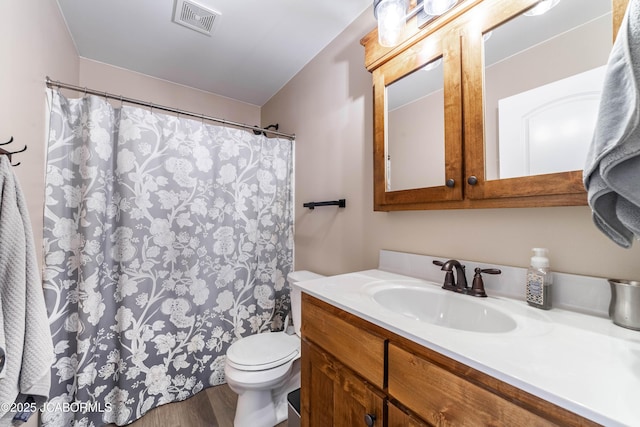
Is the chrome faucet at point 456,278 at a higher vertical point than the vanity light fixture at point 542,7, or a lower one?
lower

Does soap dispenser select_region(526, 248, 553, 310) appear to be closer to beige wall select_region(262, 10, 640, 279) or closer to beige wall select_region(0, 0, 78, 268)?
beige wall select_region(262, 10, 640, 279)

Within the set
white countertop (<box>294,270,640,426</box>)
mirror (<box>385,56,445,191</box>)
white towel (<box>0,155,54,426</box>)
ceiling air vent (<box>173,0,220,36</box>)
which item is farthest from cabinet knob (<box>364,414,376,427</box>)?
ceiling air vent (<box>173,0,220,36</box>)

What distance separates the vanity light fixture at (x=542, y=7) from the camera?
817 millimetres

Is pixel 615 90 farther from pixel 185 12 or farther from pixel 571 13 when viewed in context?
pixel 185 12

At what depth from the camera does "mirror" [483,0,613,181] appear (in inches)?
29.7

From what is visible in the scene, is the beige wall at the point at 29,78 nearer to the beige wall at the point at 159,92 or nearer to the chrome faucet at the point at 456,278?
the beige wall at the point at 159,92

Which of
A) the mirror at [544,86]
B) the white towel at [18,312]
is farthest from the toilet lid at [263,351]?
the mirror at [544,86]

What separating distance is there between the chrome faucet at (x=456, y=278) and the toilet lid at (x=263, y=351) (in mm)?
959

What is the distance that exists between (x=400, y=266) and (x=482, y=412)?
78 cm

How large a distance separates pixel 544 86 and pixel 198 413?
2288 millimetres

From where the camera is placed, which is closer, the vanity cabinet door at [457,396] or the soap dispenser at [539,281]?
the vanity cabinet door at [457,396]

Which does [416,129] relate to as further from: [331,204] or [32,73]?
[32,73]

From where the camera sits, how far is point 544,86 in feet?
2.76

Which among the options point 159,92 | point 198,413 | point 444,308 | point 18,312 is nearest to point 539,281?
point 444,308
